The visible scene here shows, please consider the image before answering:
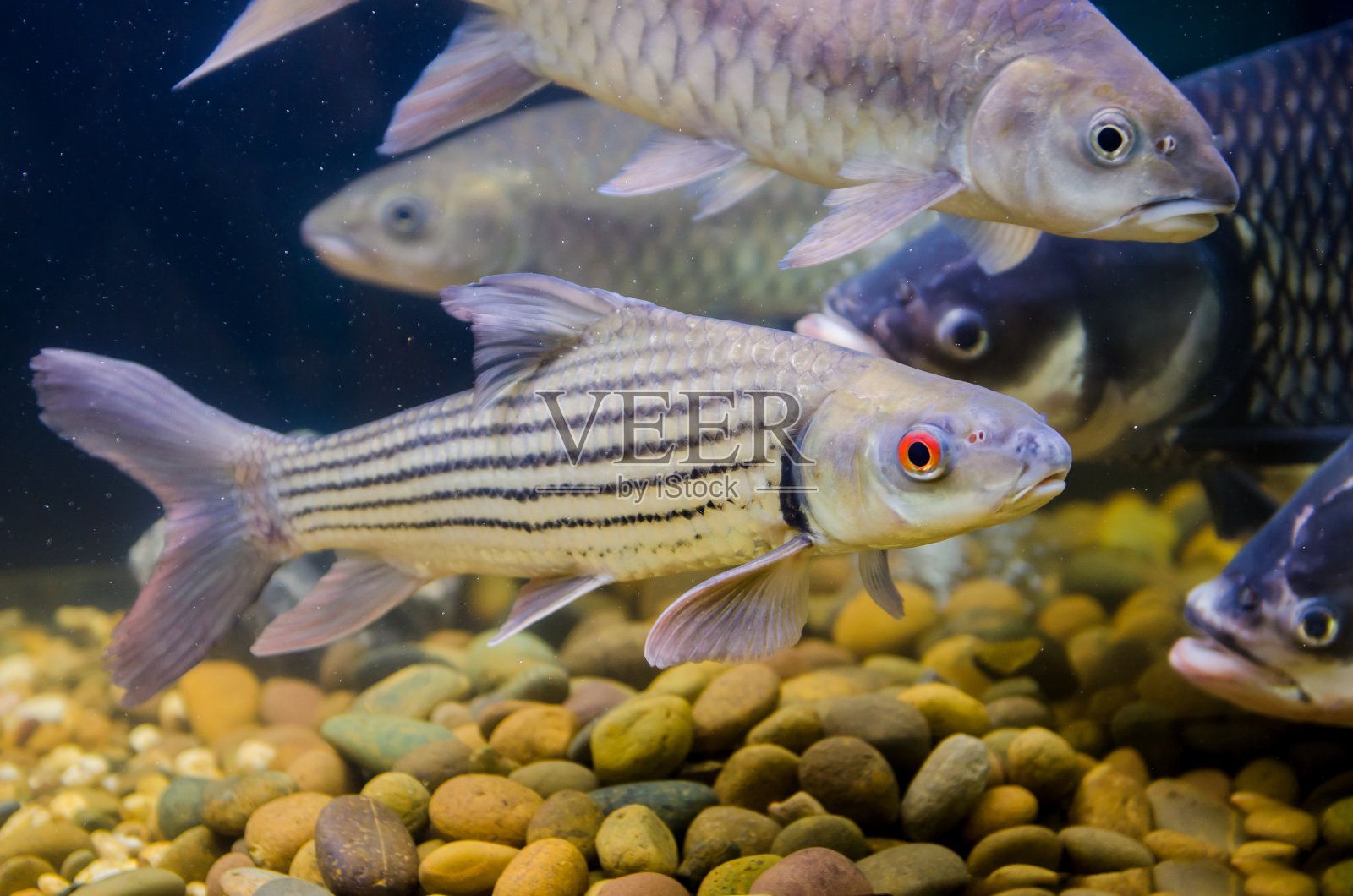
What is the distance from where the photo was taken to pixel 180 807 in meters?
3.01

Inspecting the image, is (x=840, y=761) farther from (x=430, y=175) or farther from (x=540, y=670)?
(x=430, y=175)

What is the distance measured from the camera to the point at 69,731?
13.9ft

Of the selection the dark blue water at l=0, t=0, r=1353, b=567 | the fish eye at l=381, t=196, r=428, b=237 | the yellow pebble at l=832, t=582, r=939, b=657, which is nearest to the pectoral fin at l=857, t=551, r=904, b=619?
the yellow pebble at l=832, t=582, r=939, b=657

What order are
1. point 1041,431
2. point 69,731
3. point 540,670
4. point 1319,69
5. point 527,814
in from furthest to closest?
1. point 69,731
2. point 540,670
3. point 1319,69
4. point 527,814
5. point 1041,431

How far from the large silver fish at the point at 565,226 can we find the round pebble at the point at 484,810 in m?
2.54

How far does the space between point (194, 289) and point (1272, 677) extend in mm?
4731

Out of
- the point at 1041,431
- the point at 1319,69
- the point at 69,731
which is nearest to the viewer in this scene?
the point at 1041,431

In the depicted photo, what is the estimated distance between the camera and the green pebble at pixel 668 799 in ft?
8.18

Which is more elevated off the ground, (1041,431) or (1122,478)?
(1041,431)

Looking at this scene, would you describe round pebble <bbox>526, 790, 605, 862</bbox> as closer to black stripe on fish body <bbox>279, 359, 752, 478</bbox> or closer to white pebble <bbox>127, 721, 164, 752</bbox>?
black stripe on fish body <bbox>279, 359, 752, 478</bbox>

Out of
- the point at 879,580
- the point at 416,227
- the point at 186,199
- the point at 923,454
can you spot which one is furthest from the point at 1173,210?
the point at 186,199

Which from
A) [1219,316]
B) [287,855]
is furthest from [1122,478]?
[287,855]

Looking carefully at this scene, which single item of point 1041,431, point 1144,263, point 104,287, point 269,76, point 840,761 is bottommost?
point 840,761

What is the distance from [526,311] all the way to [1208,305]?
8.30ft
